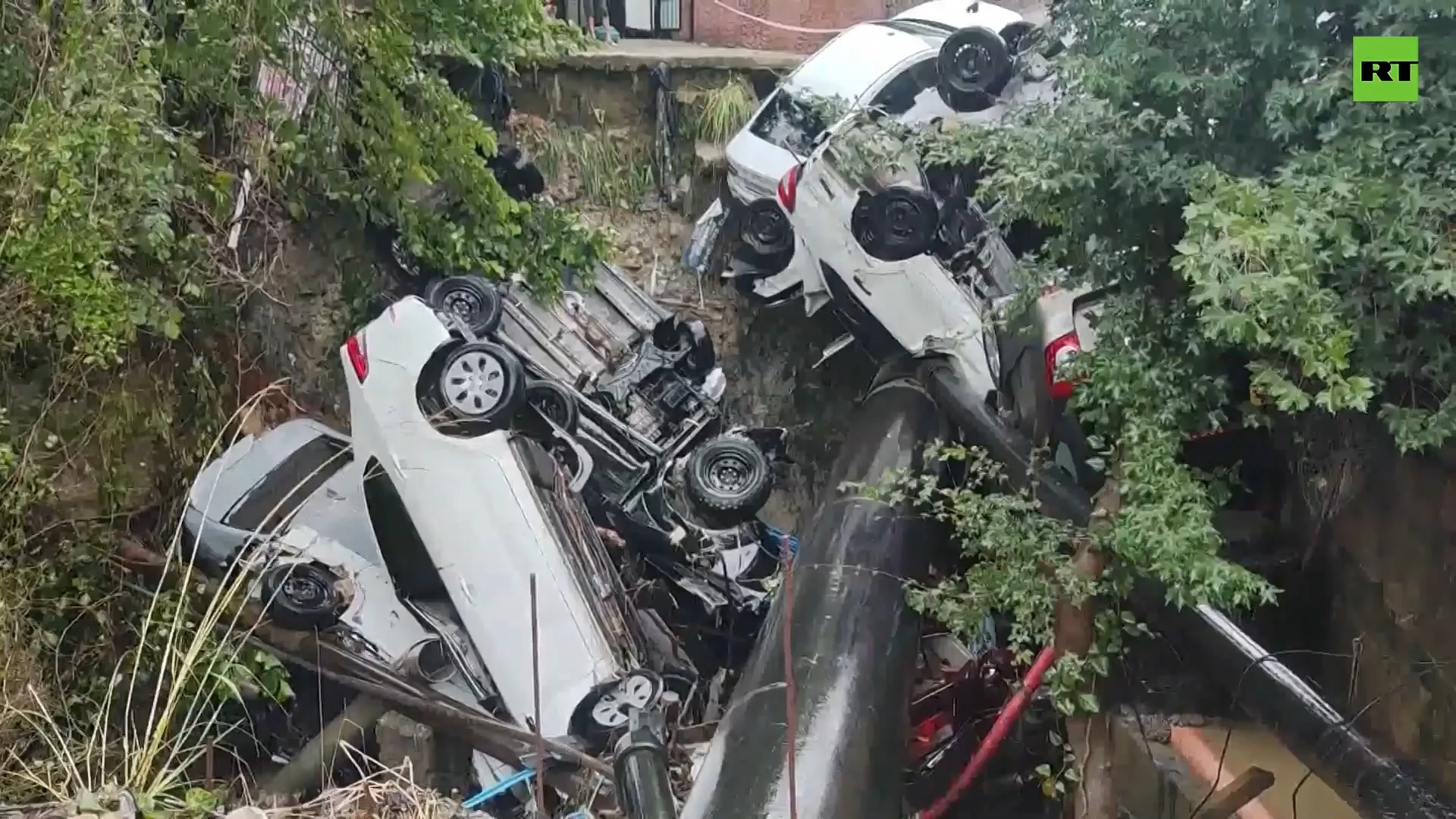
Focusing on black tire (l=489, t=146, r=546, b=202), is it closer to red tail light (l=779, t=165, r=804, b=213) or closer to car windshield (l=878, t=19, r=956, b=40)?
red tail light (l=779, t=165, r=804, b=213)

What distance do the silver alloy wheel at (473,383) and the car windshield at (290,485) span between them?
0.93 m

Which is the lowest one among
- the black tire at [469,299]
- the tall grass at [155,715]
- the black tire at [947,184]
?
the tall grass at [155,715]

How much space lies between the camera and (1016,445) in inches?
179

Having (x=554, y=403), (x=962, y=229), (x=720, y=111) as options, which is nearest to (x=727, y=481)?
(x=554, y=403)

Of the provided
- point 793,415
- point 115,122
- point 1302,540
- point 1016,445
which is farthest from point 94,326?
point 793,415

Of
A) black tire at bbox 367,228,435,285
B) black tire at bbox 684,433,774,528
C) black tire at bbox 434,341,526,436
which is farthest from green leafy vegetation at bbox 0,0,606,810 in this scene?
black tire at bbox 684,433,774,528

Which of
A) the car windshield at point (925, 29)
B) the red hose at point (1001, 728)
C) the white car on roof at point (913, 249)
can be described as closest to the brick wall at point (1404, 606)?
the red hose at point (1001, 728)

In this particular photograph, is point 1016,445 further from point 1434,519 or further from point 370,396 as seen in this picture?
point 370,396

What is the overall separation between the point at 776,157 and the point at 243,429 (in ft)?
11.9

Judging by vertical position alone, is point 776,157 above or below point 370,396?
above

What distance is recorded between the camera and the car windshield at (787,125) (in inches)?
281

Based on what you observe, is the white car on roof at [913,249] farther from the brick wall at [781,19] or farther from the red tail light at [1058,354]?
the brick wall at [781,19]

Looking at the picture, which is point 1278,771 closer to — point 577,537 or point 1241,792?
point 1241,792

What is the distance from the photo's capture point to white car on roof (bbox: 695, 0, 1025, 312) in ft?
22.5
